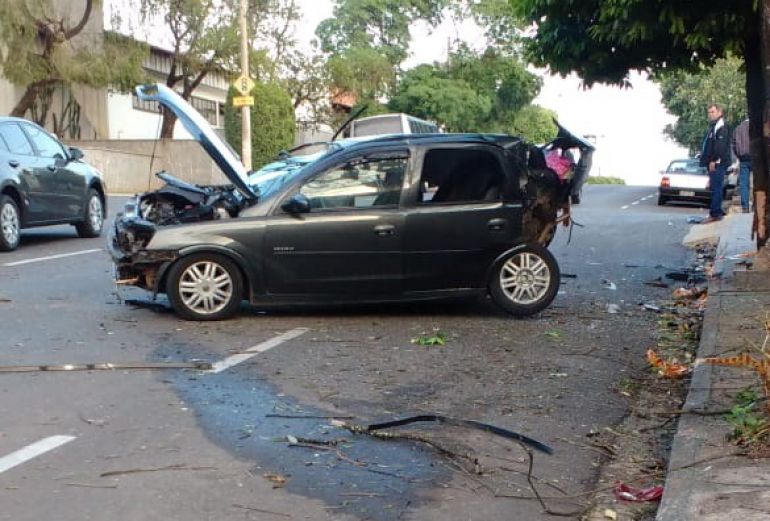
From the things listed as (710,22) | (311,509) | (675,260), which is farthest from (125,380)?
(675,260)

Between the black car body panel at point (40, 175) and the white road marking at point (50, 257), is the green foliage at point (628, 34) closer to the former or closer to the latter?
the white road marking at point (50, 257)

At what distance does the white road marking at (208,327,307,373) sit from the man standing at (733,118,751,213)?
34.9 ft

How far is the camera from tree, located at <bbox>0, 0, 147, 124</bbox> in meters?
28.7

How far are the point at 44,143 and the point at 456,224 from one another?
7.75 m

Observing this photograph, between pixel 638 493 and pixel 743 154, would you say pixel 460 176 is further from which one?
pixel 743 154

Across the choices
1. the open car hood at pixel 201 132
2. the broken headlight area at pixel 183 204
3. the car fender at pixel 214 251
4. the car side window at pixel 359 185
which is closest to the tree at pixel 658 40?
the car side window at pixel 359 185

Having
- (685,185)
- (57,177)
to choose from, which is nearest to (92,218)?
(57,177)

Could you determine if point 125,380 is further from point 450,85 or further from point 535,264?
point 450,85

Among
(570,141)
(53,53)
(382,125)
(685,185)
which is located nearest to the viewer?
(570,141)

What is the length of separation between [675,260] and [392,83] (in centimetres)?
3572

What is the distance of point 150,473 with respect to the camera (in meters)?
4.66

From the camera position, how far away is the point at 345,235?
329 inches

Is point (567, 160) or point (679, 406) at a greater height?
point (567, 160)

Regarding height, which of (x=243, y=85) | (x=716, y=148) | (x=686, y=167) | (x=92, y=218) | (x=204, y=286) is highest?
(x=243, y=85)
